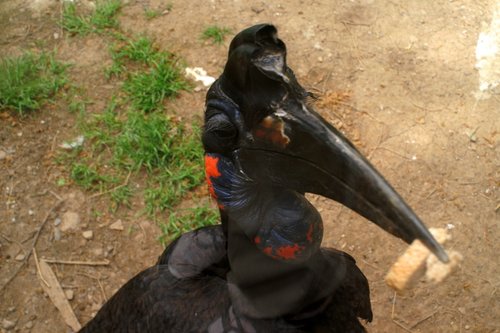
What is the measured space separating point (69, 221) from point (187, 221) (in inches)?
24.6

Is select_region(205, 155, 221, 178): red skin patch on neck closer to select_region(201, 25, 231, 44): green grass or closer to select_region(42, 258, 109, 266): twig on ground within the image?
select_region(42, 258, 109, 266): twig on ground

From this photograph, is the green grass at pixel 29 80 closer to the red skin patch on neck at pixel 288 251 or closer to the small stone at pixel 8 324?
the small stone at pixel 8 324

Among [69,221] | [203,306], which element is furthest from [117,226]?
[203,306]

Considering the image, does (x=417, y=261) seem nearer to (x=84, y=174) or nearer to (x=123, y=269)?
(x=123, y=269)

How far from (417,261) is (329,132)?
0.34 metres

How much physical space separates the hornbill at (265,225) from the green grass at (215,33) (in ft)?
5.94

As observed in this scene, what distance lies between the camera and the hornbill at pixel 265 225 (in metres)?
1.36

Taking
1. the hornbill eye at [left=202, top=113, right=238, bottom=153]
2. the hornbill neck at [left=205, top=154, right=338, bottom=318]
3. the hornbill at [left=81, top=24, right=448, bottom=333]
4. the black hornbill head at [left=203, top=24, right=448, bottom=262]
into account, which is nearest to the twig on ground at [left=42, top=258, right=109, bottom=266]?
the hornbill at [left=81, top=24, right=448, bottom=333]

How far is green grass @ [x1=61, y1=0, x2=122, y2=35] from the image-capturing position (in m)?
3.79

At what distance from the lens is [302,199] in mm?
1753

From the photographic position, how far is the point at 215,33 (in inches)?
146

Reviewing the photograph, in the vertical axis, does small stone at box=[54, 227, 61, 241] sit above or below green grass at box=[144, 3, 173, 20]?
below

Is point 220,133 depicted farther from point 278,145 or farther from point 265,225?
point 265,225

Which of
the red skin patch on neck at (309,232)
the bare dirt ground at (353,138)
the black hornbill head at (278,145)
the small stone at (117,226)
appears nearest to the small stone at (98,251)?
the bare dirt ground at (353,138)
